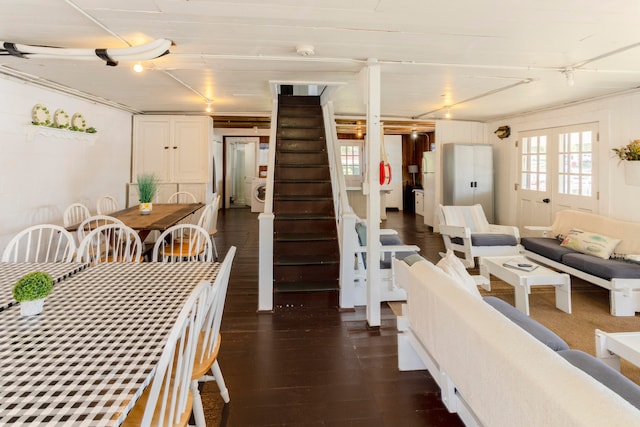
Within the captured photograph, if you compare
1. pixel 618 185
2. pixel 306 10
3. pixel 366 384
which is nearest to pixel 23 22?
pixel 306 10

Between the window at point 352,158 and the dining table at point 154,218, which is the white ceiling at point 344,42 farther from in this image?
the window at point 352,158

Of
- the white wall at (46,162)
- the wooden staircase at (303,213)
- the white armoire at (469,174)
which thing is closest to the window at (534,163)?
the white armoire at (469,174)

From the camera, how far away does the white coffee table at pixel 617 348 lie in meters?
1.92

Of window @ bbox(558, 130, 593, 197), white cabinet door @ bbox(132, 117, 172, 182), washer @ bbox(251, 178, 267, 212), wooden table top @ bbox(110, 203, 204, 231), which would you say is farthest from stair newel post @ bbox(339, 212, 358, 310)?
washer @ bbox(251, 178, 267, 212)

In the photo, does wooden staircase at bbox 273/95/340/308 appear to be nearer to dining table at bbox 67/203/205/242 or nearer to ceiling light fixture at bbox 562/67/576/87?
dining table at bbox 67/203/205/242

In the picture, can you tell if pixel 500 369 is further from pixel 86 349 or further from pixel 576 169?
pixel 576 169

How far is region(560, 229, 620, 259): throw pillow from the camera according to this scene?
3.89 meters

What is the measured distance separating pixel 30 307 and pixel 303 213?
10.7ft

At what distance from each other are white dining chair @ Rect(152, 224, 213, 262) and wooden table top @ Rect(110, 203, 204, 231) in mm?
146

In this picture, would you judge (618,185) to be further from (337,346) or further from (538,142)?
(337,346)

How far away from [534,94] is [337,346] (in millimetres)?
4361

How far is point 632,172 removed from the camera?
4.09m

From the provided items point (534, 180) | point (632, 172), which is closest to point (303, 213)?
point (632, 172)

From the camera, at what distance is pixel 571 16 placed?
7.48ft
